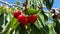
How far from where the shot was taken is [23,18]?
1.74 m

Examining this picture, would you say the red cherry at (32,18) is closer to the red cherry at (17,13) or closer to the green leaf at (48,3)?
the red cherry at (17,13)

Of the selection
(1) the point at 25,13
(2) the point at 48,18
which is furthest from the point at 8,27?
(2) the point at 48,18

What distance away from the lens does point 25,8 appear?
1.76 meters

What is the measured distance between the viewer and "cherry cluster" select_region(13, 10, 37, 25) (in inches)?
66.9

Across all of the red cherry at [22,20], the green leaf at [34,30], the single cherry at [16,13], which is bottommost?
the green leaf at [34,30]

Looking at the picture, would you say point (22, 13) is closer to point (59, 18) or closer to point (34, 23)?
point (34, 23)

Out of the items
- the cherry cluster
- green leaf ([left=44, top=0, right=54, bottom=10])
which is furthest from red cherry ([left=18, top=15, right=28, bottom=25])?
green leaf ([left=44, top=0, right=54, bottom=10])

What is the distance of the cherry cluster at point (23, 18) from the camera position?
1.70 m

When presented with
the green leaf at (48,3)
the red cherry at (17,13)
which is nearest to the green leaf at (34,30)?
the red cherry at (17,13)

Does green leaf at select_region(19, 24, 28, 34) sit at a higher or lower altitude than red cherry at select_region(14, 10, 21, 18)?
lower

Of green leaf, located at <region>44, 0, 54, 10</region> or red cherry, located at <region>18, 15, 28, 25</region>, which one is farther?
green leaf, located at <region>44, 0, 54, 10</region>

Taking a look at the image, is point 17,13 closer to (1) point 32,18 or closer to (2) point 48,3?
(1) point 32,18

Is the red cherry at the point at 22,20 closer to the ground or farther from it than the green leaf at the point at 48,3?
closer to the ground

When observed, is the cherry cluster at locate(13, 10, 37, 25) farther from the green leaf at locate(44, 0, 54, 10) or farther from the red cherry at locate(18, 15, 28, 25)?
the green leaf at locate(44, 0, 54, 10)
